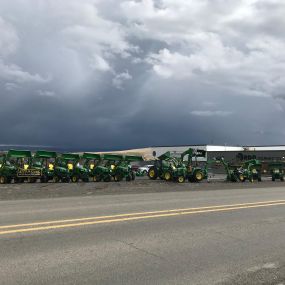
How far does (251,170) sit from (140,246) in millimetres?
30568

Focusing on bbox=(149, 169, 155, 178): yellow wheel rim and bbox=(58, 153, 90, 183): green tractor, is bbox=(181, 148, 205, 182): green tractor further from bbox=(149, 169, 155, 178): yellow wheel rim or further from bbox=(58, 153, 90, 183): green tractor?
bbox=(58, 153, 90, 183): green tractor

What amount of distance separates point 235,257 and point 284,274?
102 cm

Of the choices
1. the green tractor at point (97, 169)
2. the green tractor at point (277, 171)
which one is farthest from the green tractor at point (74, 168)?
the green tractor at point (277, 171)

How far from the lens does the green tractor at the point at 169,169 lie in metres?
31.9

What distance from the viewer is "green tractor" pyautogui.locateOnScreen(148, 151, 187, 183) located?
31.9 metres

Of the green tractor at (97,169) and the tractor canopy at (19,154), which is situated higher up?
the tractor canopy at (19,154)

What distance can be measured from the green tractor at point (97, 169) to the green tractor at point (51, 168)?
1.75 meters

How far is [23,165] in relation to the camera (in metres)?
30.4

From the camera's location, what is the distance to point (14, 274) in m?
5.66

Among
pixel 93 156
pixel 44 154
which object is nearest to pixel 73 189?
pixel 44 154

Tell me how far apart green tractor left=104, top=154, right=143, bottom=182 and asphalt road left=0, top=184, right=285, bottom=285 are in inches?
792

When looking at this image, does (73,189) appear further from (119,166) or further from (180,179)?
(180,179)

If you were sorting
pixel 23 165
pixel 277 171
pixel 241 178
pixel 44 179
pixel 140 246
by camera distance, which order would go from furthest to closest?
pixel 277 171 → pixel 241 178 → pixel 44 179 → pixel 23 165 → pixel 140 246

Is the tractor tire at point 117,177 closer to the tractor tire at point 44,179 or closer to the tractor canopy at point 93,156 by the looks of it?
the tractor canopy at point 93,156
